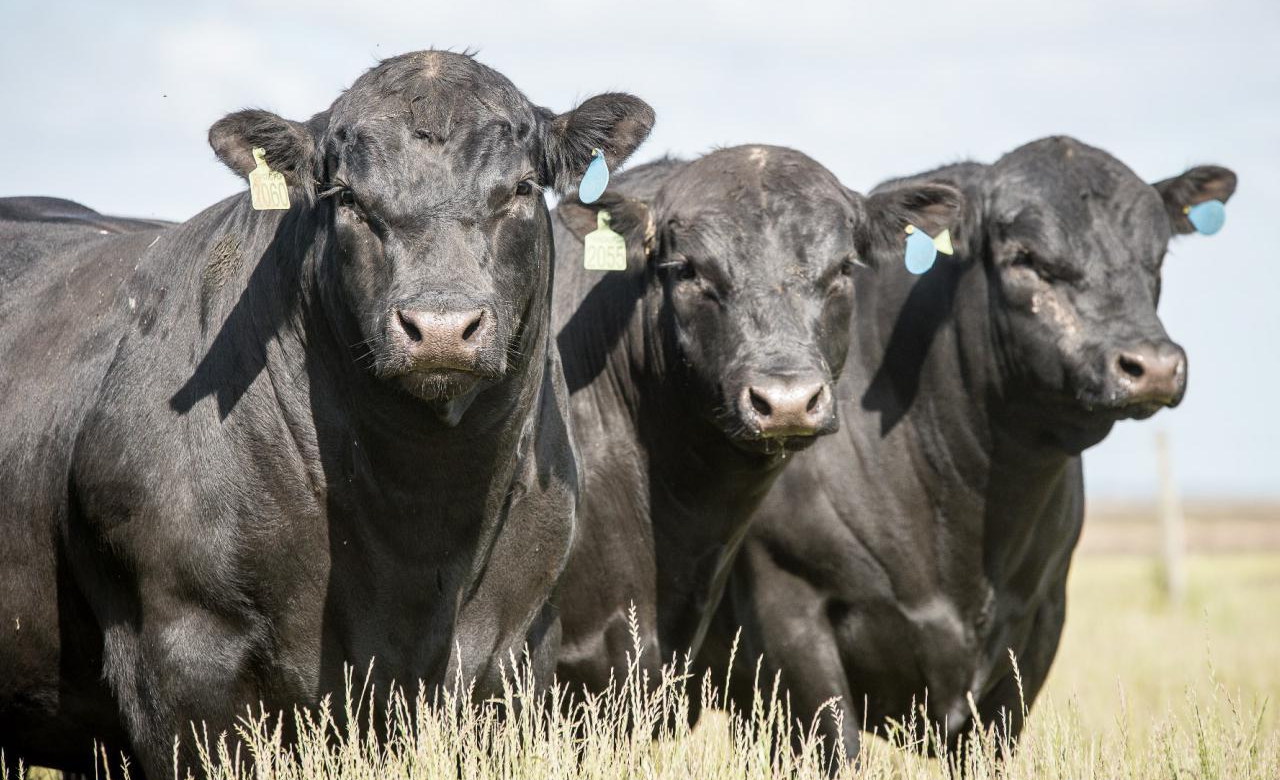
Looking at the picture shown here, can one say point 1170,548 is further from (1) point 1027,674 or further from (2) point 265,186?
(2) point 265,186

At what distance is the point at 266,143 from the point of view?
190 inches

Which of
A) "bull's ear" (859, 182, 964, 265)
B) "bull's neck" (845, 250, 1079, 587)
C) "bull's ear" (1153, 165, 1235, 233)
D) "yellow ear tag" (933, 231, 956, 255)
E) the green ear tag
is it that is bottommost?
"bull's neck" (845, 250, 1079, 587)

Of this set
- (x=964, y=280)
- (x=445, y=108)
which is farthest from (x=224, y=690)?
(x=964, y=280)

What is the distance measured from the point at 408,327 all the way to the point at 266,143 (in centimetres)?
105

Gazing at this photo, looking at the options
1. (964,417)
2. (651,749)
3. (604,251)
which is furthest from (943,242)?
(651,749)

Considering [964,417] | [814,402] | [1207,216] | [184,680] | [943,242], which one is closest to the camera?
[184,680]

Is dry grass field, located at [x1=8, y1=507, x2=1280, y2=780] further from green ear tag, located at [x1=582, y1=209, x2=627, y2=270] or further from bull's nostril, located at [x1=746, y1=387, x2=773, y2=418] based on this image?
green ear tag, located at [x1=582, y1=209, x2=627, y2=270]

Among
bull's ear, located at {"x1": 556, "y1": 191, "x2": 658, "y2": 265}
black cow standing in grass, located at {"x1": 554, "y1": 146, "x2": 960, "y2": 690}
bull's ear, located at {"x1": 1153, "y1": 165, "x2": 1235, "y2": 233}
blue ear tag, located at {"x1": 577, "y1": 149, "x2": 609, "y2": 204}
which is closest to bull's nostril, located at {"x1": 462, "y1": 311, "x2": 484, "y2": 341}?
blue ear tag, located at {"x1": 577, "y1": 149, "x2": 609, "y2": 204}

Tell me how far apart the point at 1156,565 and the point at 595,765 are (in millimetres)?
18680

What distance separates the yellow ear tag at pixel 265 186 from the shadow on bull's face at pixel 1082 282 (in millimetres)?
3442

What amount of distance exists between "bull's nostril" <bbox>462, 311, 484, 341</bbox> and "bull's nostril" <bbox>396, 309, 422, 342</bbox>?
132 millimetres

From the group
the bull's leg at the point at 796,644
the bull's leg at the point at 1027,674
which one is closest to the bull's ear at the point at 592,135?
the bull's leg at the point at 796,644

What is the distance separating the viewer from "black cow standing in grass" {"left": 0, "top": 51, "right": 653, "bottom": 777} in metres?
4.47

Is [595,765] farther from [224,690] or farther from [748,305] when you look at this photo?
[748,305]
